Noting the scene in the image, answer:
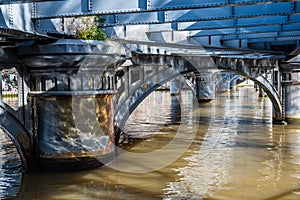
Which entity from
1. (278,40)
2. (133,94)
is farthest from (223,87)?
(133,94)

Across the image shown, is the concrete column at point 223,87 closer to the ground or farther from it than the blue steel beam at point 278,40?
closer to the ground

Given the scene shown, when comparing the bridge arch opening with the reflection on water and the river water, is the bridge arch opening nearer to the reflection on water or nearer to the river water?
the river water

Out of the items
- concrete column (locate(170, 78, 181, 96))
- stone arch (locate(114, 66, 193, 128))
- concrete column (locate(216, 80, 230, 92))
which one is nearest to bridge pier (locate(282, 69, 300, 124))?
stone arch (locate(114, 66, 193, 128))

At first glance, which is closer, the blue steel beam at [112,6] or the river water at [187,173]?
the blue steel beam at [112,6]

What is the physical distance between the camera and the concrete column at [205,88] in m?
39.3

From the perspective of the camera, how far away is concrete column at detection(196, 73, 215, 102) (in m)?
39.3

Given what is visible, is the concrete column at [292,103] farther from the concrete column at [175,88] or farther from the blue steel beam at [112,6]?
the concrete column at [175,88]

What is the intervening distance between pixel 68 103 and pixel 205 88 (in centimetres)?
3028

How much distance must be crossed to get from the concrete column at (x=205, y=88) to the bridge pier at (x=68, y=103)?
28645 mm

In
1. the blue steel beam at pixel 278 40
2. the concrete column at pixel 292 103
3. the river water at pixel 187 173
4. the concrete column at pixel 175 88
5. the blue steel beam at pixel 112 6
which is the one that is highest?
the blue steel beam at pixel 278 40

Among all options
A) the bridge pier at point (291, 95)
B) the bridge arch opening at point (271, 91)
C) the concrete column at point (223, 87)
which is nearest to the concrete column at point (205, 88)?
the bridge arch opening at point (271, 91)

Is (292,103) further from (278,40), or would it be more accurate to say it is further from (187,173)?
(187,173)

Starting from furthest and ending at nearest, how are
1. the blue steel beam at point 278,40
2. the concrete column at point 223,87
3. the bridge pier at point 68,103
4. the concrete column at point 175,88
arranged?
the concrete column at point 223,87 → the concrete column at point 175,88 → the blue steel beam at point 278,40 → the bridge pier at point 68,103

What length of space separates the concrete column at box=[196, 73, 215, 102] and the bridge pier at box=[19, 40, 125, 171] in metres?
28.6
